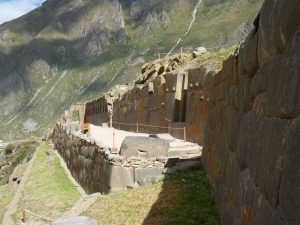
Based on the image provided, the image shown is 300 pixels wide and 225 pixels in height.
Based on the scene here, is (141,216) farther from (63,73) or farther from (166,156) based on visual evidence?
(63,73)

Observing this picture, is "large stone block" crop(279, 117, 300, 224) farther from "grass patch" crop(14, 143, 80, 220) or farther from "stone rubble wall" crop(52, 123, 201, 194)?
"grass patch" crop(14, 143, 80, 220)

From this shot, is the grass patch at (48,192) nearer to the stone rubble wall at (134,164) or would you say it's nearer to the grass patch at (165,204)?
the stone rubble wall at (134,164)

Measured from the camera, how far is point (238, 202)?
21.6 ft

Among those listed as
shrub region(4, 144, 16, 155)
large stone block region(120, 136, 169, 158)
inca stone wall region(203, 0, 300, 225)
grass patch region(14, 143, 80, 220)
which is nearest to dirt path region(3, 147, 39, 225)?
grass patch region(14, 143, 80, 220)

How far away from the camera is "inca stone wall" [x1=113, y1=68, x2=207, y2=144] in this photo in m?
18.1

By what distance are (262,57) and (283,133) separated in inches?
58.6

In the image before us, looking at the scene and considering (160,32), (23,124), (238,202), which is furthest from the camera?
(160,32)

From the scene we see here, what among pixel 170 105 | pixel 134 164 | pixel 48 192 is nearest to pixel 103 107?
pixel 170 105

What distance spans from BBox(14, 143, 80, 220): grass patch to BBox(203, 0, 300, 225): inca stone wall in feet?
29.7

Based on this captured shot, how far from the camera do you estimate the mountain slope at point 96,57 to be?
504ft

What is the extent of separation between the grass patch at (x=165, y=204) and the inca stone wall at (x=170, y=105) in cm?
514

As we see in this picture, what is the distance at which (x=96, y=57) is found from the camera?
190250mm

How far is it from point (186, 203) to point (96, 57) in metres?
182

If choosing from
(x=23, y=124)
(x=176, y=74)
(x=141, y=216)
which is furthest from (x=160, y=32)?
(x=141, y=216)
